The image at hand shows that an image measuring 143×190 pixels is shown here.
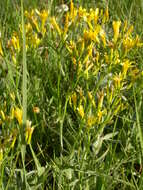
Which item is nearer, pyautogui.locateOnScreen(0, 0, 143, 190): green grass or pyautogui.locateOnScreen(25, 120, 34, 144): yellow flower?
pyautogui.locateOnScreen(25, 120, 34, 144): yellow flower

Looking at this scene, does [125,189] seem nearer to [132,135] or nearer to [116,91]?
[132,135]

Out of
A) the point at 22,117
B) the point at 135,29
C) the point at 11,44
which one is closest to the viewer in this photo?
the point at 22,117

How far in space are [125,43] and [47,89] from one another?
60 centimetres

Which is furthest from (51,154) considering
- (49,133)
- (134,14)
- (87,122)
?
(134,14)

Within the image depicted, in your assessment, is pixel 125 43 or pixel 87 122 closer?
pixel 87 122

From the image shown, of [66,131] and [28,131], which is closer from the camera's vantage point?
[28,131]

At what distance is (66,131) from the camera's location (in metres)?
1.86

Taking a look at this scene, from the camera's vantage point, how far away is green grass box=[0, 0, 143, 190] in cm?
141

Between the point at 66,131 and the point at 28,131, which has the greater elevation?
the point at 28,131

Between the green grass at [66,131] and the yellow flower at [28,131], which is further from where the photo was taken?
the green grass at [66,131]

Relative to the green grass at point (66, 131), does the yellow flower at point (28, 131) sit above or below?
above

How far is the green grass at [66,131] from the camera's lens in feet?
4.61

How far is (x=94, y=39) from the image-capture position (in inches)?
63.9

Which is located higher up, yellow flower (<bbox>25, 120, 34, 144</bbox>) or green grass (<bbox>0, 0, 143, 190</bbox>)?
yellow flower (<bbox>25, 120, 34, 144</bbox>)
